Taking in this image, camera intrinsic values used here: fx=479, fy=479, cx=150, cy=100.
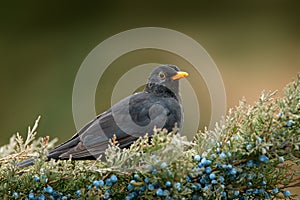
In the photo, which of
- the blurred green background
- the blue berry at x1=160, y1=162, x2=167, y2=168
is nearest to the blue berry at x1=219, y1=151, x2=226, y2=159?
the blue berry at x1=160, y1=162, x2=167, y2=168

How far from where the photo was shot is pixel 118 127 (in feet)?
6.88

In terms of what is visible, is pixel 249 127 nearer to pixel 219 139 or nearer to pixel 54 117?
pixel 219 139

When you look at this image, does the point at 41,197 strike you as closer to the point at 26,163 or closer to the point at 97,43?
the point at 26,163

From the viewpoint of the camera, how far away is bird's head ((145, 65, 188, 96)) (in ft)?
8.36

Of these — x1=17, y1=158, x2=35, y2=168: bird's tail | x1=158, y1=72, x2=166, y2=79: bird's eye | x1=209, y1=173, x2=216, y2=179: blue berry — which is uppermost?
x1=158, y1=72, x2=166, y2=79: bird's eye

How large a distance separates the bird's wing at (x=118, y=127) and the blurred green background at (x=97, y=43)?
4.96ft

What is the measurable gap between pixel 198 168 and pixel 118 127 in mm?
812

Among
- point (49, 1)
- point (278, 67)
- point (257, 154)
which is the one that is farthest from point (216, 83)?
point (49, 1)

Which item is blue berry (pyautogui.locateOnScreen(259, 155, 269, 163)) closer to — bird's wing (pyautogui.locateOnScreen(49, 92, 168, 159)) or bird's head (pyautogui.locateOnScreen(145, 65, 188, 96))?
bird's wing (pyautogui.locateOnScreen(49, 92, 168, 159))

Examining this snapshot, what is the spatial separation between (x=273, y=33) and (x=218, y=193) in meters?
3.01

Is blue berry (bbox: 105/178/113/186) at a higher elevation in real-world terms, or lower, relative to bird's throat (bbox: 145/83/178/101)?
lower

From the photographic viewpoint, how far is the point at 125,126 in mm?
2119

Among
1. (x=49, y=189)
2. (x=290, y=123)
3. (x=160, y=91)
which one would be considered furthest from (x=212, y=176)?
(x=160, y=91)

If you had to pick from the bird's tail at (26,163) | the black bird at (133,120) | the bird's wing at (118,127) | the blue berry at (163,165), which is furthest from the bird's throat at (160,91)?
the blue berry at (163,165)
